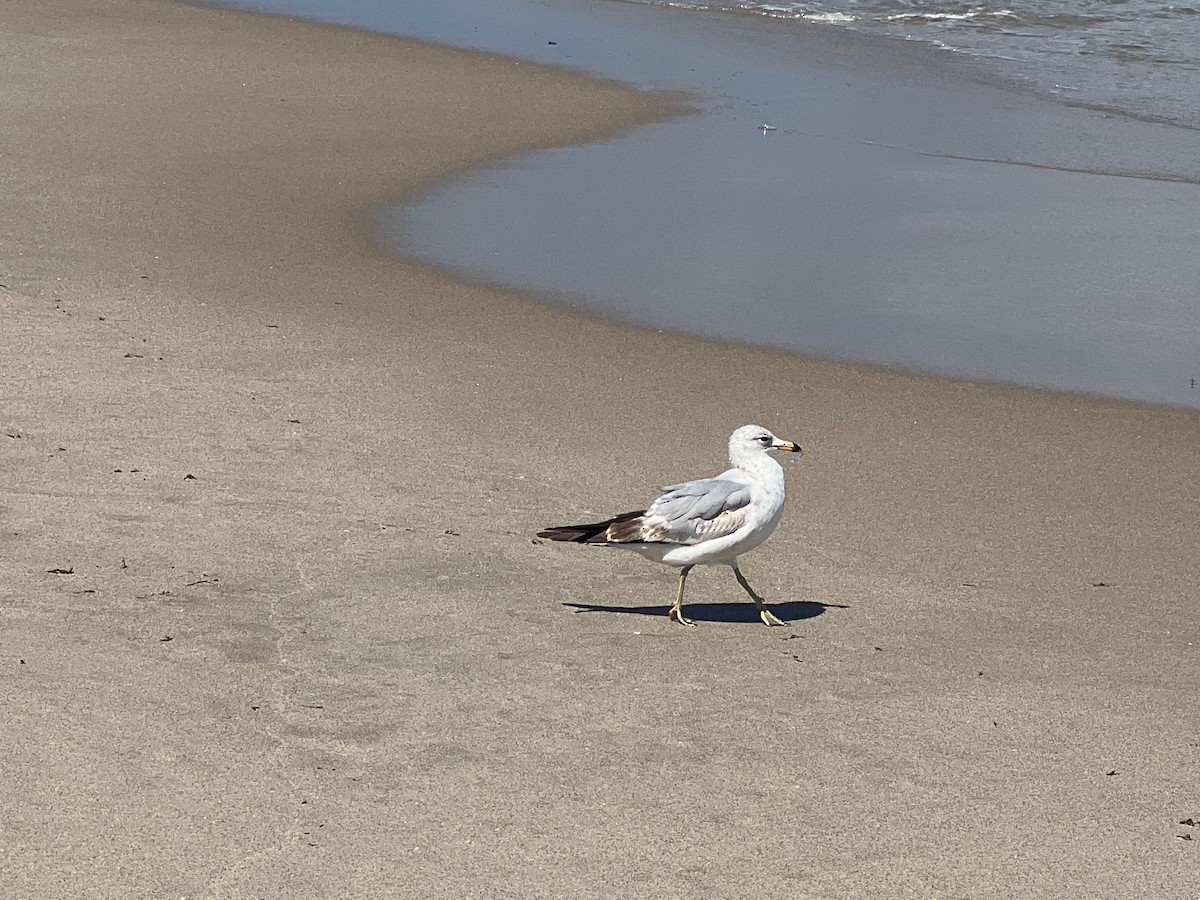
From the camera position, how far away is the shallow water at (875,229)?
10750 mm

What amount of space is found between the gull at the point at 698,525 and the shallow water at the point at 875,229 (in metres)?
3.83

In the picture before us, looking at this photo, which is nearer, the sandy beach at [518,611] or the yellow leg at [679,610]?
the sandy beach at [518,611]

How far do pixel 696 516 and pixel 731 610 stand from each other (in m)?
0.59

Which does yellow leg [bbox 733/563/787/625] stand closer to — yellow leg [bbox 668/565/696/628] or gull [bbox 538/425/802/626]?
gull [bbox 538/425/802/626]

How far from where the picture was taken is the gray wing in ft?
21.3

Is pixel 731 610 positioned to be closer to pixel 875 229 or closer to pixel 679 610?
pixel 679 610

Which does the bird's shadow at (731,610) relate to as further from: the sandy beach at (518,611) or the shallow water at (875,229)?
the shallow water at (875,229)

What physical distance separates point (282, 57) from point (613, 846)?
15564 mm

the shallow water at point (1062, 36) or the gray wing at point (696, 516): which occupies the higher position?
the shallow water at point (1062, 36)

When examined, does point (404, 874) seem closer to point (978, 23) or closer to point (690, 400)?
point (690, 400)

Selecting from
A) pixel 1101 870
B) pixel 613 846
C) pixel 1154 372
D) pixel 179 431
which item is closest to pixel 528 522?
pixel 179 431

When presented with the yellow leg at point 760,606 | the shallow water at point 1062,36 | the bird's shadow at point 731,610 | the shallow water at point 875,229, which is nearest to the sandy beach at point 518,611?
the bird's shadow at point 731,610

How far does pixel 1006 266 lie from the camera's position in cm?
1219

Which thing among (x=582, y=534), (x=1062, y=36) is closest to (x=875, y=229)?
(x=582, y=534)
